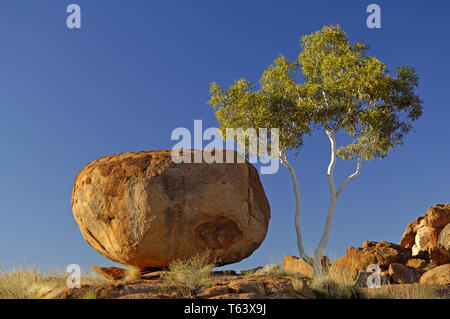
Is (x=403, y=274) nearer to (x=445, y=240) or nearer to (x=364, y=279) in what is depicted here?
(x=364, y=279)

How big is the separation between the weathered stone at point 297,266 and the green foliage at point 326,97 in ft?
15.5

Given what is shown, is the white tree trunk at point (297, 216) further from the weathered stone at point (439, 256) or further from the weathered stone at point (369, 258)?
the weathered stone at point (439, 256)

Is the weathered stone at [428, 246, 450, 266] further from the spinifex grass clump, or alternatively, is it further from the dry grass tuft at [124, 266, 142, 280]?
the dry grass tuft at [124, 266, 142, 280]

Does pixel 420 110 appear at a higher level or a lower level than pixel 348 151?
higher

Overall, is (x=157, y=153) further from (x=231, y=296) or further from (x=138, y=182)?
(x=231, y=296)

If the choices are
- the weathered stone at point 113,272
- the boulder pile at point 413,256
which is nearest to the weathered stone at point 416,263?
the boulder pile at point 413,256

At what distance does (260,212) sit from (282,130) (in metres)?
6.14

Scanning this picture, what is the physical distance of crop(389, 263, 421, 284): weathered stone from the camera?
15680 mm

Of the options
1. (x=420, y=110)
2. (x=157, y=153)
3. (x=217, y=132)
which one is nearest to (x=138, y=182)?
(x=157, y=153)

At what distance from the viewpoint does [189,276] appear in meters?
11.0

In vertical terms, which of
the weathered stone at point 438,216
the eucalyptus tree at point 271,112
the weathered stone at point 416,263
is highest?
the eucalyptus tree at point 271,112

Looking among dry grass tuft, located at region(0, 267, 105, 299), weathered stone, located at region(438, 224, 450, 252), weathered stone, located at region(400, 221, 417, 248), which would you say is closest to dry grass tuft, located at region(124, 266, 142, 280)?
dry grass tuft, located at region(0, 267, 105, 299)

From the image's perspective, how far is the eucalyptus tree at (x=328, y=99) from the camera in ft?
63.5

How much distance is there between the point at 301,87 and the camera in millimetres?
20281
